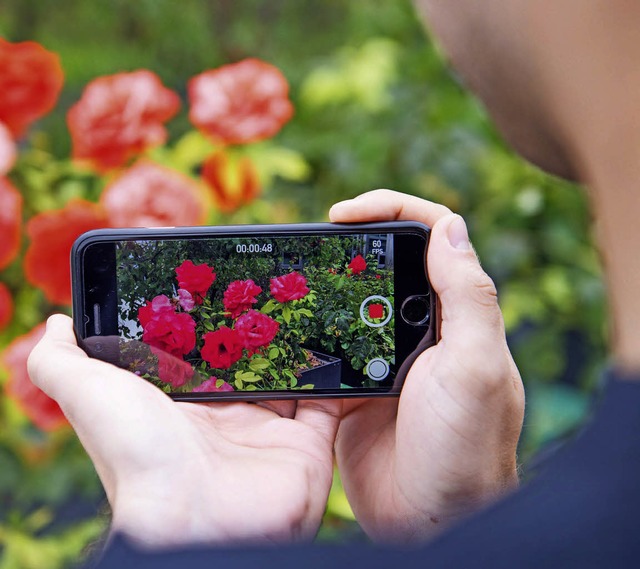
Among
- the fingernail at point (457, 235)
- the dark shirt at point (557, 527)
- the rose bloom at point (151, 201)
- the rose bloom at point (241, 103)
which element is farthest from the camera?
the rose bloom at point (241, 103)

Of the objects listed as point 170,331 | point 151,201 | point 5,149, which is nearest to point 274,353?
point 170,331

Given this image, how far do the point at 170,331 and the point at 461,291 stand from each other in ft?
1.11

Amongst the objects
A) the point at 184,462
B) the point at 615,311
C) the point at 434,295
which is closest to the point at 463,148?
the point at 434,295

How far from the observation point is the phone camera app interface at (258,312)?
0.88m

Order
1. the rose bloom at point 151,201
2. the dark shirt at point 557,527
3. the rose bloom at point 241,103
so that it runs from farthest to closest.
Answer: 1. the rose bloom at point 241,103
2. the rose bloom at point 151,201
3. the dark shirt at point 557,527

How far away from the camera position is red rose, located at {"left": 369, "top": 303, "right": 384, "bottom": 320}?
0.89m

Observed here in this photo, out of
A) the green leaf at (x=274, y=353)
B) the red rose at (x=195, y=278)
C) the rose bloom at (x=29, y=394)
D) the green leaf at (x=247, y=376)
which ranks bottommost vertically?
the rose bloom at (x=29, y=394)

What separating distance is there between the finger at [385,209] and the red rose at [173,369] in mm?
245

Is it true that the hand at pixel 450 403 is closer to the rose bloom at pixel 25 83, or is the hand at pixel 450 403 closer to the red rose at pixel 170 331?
the red rose at pixel 170 331

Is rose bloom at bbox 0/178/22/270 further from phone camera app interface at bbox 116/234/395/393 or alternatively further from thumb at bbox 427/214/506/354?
thumb at bbox 427/214/506/354

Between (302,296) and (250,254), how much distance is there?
78mm

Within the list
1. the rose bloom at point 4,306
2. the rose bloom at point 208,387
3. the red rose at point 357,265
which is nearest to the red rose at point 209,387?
the rose bloom at point 208,387

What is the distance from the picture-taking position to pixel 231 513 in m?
0.71

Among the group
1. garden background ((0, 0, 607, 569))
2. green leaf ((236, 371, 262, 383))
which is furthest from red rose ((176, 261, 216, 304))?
garden background ((0, 0, 607, 569))
